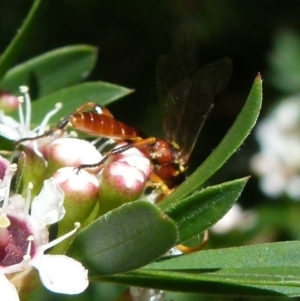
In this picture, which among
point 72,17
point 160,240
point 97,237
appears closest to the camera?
point 160,240

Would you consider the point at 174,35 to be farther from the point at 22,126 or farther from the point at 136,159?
the point at 136,159

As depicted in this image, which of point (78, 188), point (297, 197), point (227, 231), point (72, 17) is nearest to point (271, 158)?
point (297, 197)

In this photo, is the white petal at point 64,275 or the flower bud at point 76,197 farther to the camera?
the flower bud at point 76,197

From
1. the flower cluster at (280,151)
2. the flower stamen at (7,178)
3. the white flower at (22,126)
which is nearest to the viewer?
the flower stamen at (7,178)

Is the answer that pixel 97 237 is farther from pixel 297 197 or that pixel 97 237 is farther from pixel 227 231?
pixel 297 197

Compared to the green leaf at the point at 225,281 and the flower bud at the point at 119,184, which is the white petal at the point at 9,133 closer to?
the flower bud at the point at 119,184

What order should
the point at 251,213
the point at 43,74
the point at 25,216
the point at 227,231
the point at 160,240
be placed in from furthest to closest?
the point at 251,213, the point at 227,231, the point at 43,74, the point at 25,216, the point at 160,240

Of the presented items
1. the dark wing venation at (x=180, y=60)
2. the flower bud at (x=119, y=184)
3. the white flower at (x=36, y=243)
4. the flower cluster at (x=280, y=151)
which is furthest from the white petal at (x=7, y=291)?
the flower cluster at (x=280, y=151)
